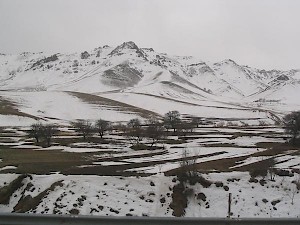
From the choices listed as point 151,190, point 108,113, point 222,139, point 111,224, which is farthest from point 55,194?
point 108,113

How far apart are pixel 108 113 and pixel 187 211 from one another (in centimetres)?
15797

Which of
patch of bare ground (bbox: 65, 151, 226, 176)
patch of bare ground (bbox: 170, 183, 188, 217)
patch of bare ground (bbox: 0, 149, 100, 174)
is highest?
patch of bare ground (bbox: 0, 149, 100, 174)

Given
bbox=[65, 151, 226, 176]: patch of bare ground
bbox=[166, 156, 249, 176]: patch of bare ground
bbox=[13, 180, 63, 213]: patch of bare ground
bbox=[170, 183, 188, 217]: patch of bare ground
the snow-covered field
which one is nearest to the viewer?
bbox=[13, 180, 63, 213]: patch of bare ground

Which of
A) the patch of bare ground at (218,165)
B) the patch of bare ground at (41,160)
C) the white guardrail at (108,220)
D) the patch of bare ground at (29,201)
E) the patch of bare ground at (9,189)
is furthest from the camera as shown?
the patch of bare ground at (218,165)

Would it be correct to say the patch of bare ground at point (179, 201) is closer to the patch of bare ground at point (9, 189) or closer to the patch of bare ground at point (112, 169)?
the patch of bare ground at point (112, 169)

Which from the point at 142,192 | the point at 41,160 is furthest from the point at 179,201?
the point at 41,160

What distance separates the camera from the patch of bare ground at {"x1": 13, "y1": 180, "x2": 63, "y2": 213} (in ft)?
118

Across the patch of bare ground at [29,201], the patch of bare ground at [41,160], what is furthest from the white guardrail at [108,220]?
the patch of bare ground at [41,160]

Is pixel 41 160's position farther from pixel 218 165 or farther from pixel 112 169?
pixel 218 165

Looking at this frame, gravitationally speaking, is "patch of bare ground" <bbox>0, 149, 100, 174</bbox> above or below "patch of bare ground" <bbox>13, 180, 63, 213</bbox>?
above

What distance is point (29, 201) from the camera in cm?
3762

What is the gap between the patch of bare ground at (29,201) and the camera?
3585cm

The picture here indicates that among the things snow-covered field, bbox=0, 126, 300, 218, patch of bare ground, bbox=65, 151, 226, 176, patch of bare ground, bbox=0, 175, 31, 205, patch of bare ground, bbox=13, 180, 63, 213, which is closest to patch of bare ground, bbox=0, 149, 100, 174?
snow-covered field, bbox=0, 126, 300, 218

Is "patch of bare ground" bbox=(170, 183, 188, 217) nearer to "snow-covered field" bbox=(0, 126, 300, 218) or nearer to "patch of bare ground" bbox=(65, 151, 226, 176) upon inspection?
"snow-covered field" bbox=(0, 126, 300, 218)
